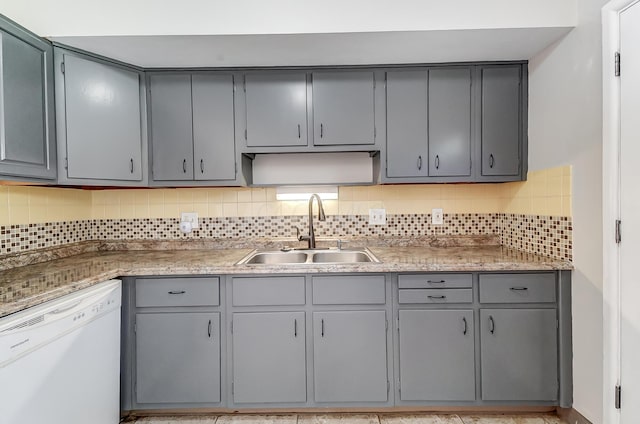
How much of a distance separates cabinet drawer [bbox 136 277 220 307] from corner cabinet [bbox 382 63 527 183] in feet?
4.29

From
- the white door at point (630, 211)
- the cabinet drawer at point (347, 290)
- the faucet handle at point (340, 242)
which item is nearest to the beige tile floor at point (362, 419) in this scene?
the white door at point (630, 211)

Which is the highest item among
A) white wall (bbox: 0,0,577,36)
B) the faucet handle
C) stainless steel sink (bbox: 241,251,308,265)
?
white wall (bbox: 0,0,577,36)

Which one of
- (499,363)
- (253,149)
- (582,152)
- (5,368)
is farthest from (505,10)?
(5,368)

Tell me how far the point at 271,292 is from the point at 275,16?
4.86ft

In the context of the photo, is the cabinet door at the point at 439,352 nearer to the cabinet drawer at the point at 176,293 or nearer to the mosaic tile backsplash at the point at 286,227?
the mosaic tile backsplash at the point at 286,227

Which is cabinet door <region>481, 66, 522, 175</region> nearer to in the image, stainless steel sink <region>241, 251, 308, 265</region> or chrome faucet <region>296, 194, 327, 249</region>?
chrome faucet <region>296, 194, 327, 249</region>

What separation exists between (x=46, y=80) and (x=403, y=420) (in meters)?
2.70

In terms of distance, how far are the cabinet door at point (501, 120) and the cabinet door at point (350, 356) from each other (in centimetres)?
127

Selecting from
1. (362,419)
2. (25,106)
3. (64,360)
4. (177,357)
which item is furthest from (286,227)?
(25,106)

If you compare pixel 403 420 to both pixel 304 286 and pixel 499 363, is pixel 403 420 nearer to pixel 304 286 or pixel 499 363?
pixel 499 363

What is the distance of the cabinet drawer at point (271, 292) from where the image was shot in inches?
77.5

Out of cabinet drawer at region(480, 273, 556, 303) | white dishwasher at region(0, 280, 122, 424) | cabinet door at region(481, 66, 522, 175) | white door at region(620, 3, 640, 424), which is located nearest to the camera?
white dishwasher at region(0, 280, 122, 424)

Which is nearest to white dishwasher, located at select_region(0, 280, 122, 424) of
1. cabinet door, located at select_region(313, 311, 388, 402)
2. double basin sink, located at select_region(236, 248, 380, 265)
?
double basin sink, located at select_region(236, 248, 380, 265)

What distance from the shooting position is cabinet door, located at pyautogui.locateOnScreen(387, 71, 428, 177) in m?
2.29
